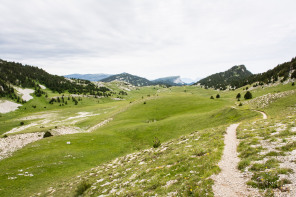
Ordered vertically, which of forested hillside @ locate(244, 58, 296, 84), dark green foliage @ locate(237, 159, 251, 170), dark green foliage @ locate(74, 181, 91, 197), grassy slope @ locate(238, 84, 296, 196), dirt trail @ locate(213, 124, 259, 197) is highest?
forested hillside @ locate(244, 58, 296, 84)

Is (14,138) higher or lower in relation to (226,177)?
Result: lower

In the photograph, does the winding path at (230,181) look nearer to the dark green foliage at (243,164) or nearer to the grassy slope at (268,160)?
the dark green foliage at (243,164)

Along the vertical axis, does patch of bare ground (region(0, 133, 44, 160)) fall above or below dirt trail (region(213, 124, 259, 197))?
below

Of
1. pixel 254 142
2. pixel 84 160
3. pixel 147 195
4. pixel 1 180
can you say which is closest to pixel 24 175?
pixel 1 180

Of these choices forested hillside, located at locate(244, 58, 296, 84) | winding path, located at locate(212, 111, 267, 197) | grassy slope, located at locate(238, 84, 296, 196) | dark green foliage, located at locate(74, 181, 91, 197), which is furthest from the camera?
forested hillside, located at locate(244, 58, 296, 84)

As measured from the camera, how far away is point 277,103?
4025 cm

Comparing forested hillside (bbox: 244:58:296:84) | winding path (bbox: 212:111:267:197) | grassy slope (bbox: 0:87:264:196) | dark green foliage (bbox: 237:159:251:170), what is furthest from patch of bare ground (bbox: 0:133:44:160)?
forested hillside (bbox: 244:58:296:84)

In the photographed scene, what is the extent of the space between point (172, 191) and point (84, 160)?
2667cm

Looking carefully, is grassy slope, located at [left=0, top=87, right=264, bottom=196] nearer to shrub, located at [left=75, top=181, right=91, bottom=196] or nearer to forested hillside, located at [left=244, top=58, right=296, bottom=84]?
shrub, located at [left=75, top=181, right=91, bottom=196]

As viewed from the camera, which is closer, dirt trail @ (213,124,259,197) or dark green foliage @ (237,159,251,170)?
dirt trail @ (213,124,259,197)

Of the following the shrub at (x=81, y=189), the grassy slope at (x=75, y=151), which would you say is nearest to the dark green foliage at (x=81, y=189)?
the shrub at (x=81, y=189)

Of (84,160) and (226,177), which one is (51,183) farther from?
(226,177)

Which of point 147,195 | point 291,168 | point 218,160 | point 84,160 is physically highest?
point 291,168

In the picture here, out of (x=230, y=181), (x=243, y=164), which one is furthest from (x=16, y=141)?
(x=243, y=164)
